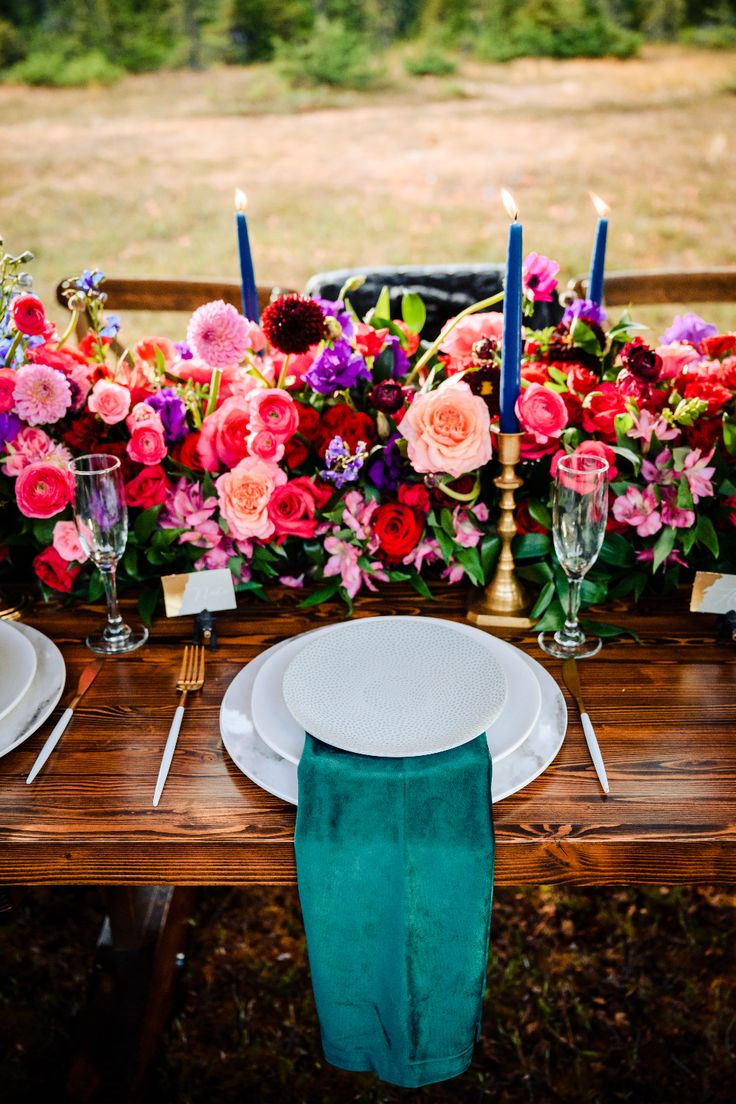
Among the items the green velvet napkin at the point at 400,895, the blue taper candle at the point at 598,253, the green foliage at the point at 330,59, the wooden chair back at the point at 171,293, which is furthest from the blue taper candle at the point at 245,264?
the green foliage at the point at 330,59

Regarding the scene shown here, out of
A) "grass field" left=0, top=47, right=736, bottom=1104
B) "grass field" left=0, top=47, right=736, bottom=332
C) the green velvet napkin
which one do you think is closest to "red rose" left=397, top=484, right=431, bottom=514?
the green velvet napkin

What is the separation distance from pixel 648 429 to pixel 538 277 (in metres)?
0.26

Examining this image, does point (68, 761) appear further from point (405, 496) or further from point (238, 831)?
point (405, 496)

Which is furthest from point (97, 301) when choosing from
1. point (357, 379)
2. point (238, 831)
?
point (238, 831)

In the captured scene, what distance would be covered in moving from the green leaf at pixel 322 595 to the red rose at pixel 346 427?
0.16 m

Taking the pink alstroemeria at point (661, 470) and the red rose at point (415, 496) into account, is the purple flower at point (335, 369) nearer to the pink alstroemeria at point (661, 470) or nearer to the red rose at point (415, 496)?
the red rose at point (415, 496)

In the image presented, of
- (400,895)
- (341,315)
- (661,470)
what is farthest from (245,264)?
(400,895)

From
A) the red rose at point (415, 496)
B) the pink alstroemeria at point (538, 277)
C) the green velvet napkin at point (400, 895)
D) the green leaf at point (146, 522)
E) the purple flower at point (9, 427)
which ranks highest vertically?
the pink alstroemeria at point (538, 277)

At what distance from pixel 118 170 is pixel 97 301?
5454mm

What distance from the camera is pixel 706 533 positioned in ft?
3.54

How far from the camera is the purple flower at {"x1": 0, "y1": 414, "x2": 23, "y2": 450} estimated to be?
3.54 feet

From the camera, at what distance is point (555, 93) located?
6.42 meters

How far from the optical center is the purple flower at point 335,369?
3.51ft

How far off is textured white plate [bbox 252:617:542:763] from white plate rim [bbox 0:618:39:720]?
0.22 m
